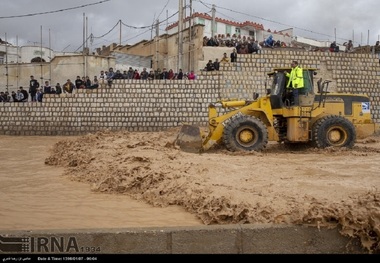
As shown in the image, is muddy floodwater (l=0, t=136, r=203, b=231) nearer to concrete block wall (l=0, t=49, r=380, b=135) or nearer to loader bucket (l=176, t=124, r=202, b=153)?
loader bucket (l=176, t=124, r=202, b=153)

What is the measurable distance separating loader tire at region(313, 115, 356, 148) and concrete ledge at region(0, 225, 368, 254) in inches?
276

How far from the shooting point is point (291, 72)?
1076 cm

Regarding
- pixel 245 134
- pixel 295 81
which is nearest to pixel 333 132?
pixel 295 81

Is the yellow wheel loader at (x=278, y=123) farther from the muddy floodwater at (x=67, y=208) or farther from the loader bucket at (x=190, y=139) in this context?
the muddy floodwater at (x=67, y=208)

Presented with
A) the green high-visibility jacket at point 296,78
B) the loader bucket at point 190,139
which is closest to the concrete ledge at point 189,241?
the loader bucket at point 190,139

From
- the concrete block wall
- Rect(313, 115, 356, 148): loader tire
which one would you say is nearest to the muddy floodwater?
Rect(313, 115, 356, 148): loader tire

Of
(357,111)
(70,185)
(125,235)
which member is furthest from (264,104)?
(125,235)

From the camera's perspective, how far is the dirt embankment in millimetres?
4551

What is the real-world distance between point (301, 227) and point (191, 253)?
47.9 inches

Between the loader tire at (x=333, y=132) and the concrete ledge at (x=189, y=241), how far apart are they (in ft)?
23.0

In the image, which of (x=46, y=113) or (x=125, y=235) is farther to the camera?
(x=46, y=113)

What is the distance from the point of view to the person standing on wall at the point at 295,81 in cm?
1075
